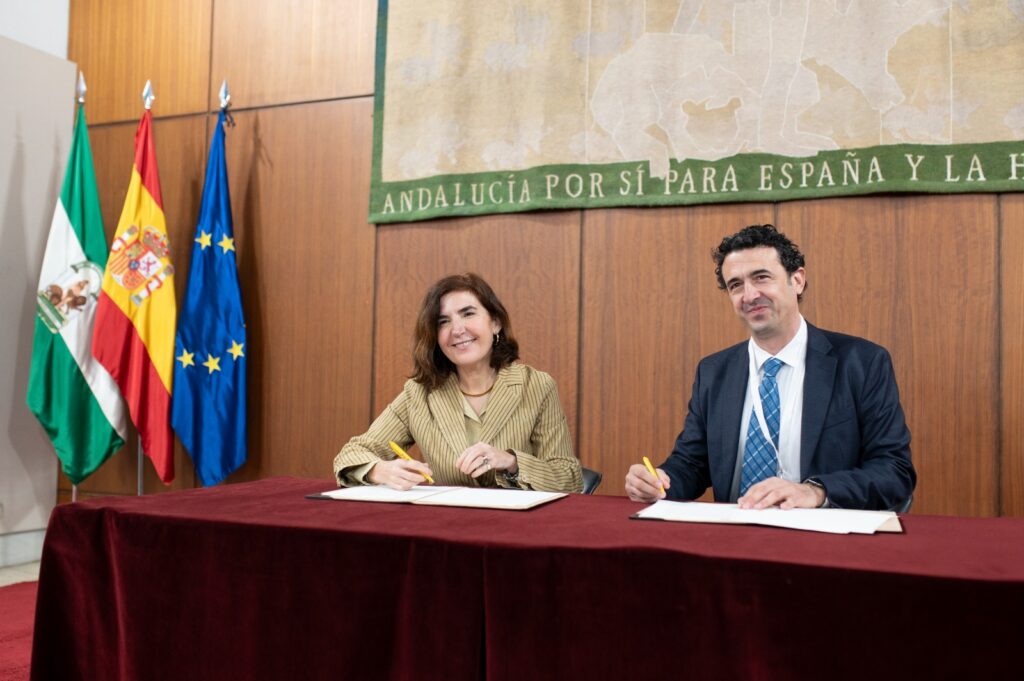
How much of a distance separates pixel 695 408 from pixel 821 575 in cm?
117

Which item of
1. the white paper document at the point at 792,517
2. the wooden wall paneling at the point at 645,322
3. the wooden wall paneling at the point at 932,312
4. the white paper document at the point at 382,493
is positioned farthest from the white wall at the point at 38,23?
the white paper document at the point at 792,517

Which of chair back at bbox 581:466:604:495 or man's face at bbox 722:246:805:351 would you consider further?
chair back at bbox 581:466:604:495

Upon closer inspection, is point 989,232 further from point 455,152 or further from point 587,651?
point 587,651

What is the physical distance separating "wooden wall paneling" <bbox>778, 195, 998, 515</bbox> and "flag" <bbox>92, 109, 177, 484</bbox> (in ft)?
9.40

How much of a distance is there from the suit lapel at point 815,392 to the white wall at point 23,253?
153 inches

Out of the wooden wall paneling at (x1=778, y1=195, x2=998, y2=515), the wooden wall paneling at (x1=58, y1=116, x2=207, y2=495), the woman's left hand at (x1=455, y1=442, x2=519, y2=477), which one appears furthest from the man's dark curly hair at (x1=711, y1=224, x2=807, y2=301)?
the wooden wall paneling at (x1=58, y1=116, x2=207, y2=495)

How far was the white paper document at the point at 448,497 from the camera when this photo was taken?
1742mm

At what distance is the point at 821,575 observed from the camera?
1.16 m

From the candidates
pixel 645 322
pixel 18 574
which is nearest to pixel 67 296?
pixel 18 574

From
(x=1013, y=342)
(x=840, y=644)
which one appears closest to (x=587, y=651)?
(x=840, y=644)

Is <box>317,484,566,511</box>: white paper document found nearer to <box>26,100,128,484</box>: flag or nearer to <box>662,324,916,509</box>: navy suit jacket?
<box>662,324,916,509</box>: navy suit jacket

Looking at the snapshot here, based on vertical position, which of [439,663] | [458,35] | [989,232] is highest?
[458,35]

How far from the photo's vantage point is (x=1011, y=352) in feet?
10.2

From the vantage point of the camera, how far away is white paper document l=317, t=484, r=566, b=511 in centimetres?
174
